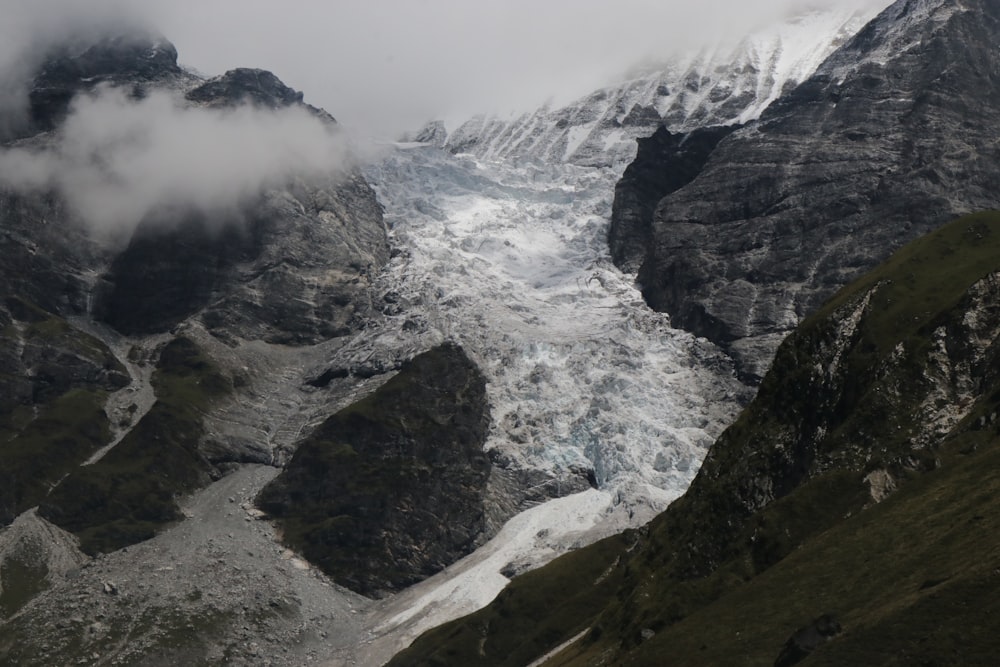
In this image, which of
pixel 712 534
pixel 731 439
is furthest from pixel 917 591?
pixel 731 439

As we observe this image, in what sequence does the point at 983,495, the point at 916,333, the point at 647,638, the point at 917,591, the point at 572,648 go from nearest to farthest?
the point at 917,591
the point at 983,495
the point at 647,638
the point at 916,333
the point at 572,648

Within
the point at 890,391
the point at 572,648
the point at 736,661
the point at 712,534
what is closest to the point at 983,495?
the point at 736,661

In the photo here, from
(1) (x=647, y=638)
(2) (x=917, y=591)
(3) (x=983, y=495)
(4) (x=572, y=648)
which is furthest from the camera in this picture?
(4) (x=572, y=648)

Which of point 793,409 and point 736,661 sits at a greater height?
point 793,409

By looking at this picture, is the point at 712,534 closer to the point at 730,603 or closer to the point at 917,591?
the point at 730,603

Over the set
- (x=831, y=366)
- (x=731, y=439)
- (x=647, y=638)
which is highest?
(x=831, y=366)

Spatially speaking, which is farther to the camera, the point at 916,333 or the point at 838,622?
the point at 916,333
